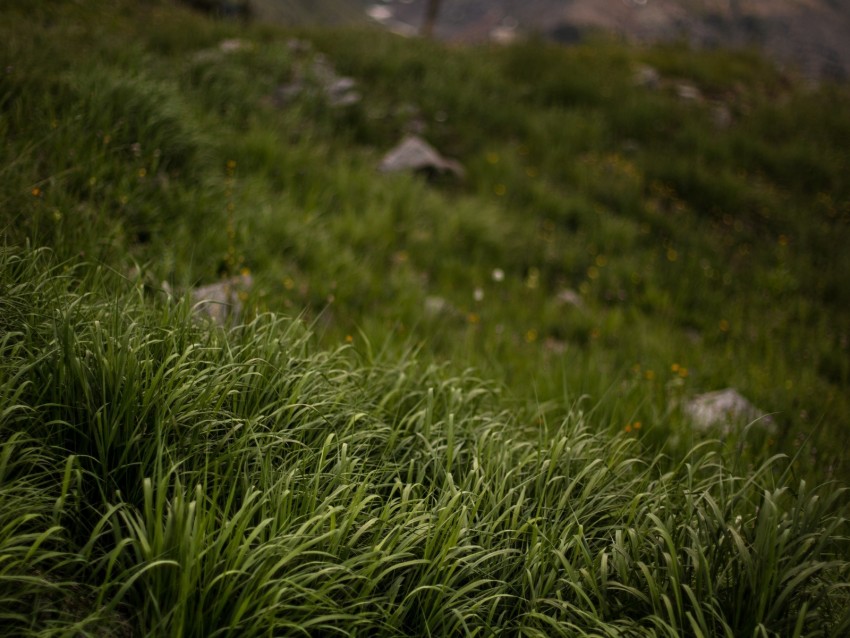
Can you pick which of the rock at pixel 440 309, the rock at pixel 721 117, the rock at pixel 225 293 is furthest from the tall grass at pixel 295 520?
the rock at pixel 721 117

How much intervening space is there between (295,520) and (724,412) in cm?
295

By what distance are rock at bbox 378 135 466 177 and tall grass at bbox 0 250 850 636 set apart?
14.4 feet

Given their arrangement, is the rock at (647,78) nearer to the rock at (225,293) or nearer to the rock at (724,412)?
the rock at (724,412)

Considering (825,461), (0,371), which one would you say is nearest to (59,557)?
(0,371)

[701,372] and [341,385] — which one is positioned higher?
[341,385]

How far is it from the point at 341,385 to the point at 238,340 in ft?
1.63

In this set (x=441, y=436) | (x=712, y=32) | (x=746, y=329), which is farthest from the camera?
(x=712, y=32)

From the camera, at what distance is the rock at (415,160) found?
6.21 meters

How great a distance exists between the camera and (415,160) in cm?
627

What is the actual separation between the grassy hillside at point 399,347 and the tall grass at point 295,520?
15 millimetres

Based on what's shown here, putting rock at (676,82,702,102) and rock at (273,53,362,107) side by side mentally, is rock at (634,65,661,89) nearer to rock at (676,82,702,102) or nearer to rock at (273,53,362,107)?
rock at (676,82,702,102)

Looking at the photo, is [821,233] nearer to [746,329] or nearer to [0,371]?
[746,329]

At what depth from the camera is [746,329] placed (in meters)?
4.99

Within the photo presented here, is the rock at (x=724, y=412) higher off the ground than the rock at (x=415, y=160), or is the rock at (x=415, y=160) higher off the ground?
the rock at (x=415, y=160)
